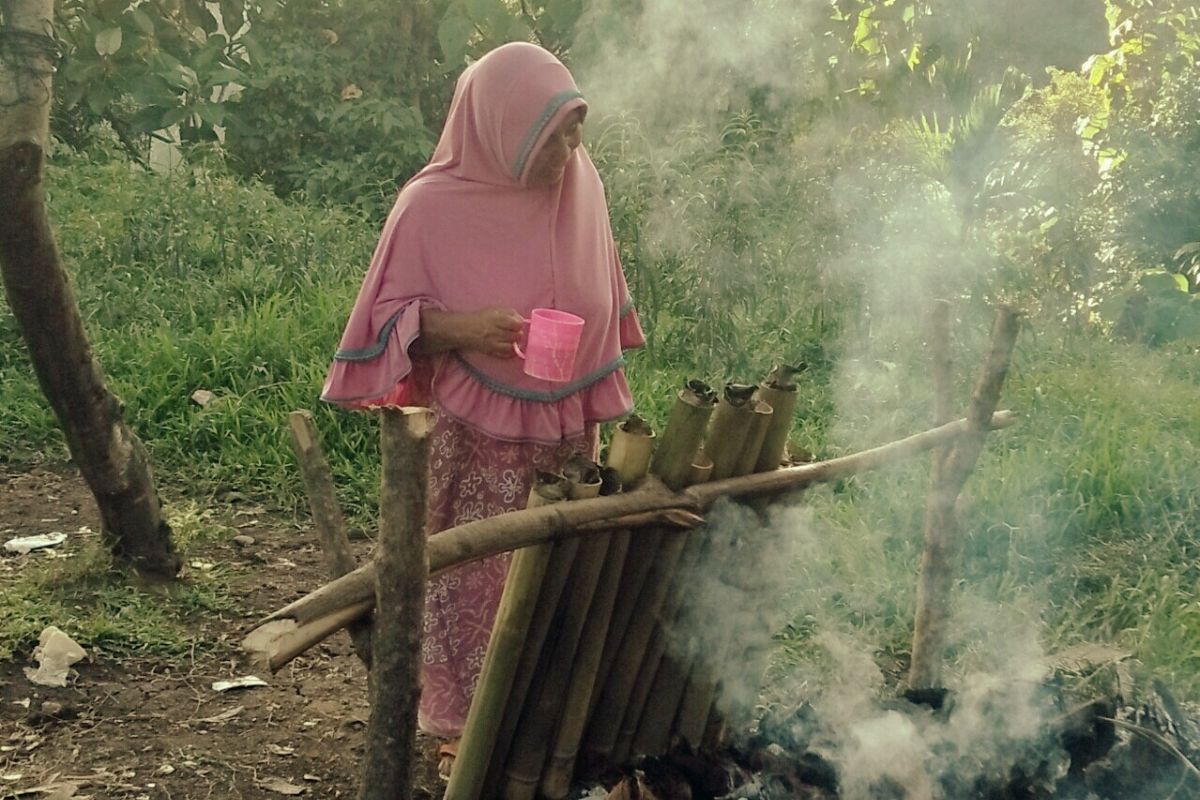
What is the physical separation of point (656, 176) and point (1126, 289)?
2.96 m

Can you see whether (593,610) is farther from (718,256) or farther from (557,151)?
(718,256)

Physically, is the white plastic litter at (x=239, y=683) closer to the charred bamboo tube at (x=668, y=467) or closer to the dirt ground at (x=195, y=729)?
the dirt ground at (x=195, y=729)

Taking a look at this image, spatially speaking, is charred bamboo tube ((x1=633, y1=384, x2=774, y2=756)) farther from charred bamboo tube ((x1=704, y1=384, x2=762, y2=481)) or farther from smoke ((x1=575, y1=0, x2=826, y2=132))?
smoke ((x1=575, y1=0, x2=826, y2=132))

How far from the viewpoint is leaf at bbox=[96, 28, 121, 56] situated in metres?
4.06

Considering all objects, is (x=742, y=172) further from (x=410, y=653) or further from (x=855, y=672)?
(x=410, y=653)

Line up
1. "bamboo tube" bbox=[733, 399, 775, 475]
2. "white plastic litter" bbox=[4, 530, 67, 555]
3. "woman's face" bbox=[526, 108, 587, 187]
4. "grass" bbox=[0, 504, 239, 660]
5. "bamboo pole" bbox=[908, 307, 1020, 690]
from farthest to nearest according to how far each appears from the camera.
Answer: "white plastic litter" bbox=[4, 530, 67, 555] → "grass" bbox=[0, 504, 239, 660] → "bamboo pole" bbox=[908, 307, 1020, 690] → "woman's face" bbox=[526, 108, 587, 187] → "bamboo tube" bbox=[733, 399, 775, 475]

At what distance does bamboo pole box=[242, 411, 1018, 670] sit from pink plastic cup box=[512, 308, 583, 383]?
0.36m

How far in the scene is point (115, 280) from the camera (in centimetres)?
661

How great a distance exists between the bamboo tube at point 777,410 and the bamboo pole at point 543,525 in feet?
0.17

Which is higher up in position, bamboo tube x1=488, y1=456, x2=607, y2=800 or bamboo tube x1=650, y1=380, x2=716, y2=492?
bamboo tube x1=650, y1=380, x2=716, y2=492

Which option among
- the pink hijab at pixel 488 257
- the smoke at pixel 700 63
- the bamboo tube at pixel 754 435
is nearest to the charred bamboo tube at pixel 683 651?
the bamboo tube at pixel 754 435

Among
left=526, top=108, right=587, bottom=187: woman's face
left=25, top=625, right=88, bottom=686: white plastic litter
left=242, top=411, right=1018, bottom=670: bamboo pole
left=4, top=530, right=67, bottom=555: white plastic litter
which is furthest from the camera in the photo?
left=4, top=530, right=67, bottom=555: white plastic litter

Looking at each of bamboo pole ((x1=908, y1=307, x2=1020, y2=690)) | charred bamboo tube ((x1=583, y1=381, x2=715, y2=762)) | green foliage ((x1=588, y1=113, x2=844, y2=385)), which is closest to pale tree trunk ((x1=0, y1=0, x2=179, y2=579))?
charred bamboo tube ((x1=583, y1=381, x2=715, y2=762))

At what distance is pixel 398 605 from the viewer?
195 centimetres
